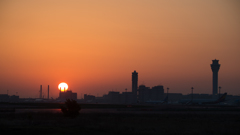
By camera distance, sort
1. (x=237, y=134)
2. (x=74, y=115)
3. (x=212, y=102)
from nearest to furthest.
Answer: (x=237, y=134)
(x=74, y=115)
(x=212, y=102)

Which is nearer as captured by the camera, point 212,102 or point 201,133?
point 201,133

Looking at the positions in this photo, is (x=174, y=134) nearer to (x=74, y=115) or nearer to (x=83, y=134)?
(x=83, y=134)

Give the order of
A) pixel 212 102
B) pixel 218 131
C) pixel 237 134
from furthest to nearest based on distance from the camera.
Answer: pixel 212 102 < pixel 218 131 < pixel 237 134

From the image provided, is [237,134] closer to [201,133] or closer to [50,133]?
[201,133]

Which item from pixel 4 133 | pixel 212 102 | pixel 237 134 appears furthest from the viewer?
pixel 212 102

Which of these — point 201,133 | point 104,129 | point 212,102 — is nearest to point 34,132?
point 104,129

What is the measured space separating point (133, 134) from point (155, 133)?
3054mm

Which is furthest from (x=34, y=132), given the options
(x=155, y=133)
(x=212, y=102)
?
(x=212, y=102)

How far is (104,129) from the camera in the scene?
3762 cm

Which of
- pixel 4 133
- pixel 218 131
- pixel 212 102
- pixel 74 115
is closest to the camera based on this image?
pixel 4 133

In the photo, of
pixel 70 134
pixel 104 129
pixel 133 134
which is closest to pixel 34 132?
pixel 70 134

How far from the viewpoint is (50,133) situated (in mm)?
32812

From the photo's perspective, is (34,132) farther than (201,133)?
No

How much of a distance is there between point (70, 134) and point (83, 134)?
4.98 feet
